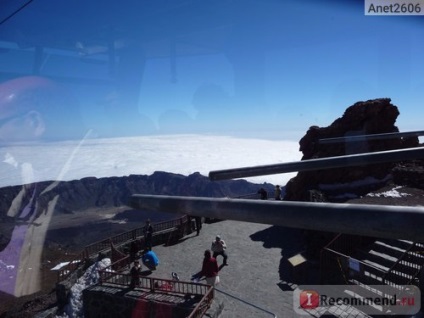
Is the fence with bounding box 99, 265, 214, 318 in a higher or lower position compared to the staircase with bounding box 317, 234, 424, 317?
lower

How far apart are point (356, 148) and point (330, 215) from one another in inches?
742

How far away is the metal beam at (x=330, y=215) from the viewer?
1.08 meters

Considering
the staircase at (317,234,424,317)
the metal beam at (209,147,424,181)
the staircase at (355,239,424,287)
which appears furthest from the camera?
the staircase at (355,239,424,287)

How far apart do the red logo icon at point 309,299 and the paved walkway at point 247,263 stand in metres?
0.35

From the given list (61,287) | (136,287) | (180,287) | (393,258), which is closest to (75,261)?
(61,287)

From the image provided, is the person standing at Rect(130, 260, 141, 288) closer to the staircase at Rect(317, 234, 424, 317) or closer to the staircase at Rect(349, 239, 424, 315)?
the staircase at Rect(317, 234, 424, 317)

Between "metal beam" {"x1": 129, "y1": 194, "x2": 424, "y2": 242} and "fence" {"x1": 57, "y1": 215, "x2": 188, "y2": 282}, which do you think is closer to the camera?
"metal beam" {"x1": 129, "y1": 194, "x2": 424, "y2": 242}

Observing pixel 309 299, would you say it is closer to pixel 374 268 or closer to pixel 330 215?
pixel 374 268

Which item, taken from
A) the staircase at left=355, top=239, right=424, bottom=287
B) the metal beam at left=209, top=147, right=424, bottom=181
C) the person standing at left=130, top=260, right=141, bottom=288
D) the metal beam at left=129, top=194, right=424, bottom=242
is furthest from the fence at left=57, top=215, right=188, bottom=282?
the metal beam at left=129, top=194, right=424, bottom=242

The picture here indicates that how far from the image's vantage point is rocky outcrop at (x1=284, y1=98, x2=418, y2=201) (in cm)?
1769

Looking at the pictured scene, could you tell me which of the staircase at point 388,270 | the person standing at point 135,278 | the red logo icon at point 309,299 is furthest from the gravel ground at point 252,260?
the staircase at point 388,270

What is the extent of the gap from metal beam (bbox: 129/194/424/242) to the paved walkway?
8570mm

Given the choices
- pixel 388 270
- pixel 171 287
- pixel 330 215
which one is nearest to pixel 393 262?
pixel 388 270

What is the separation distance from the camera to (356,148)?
60.3 ft
